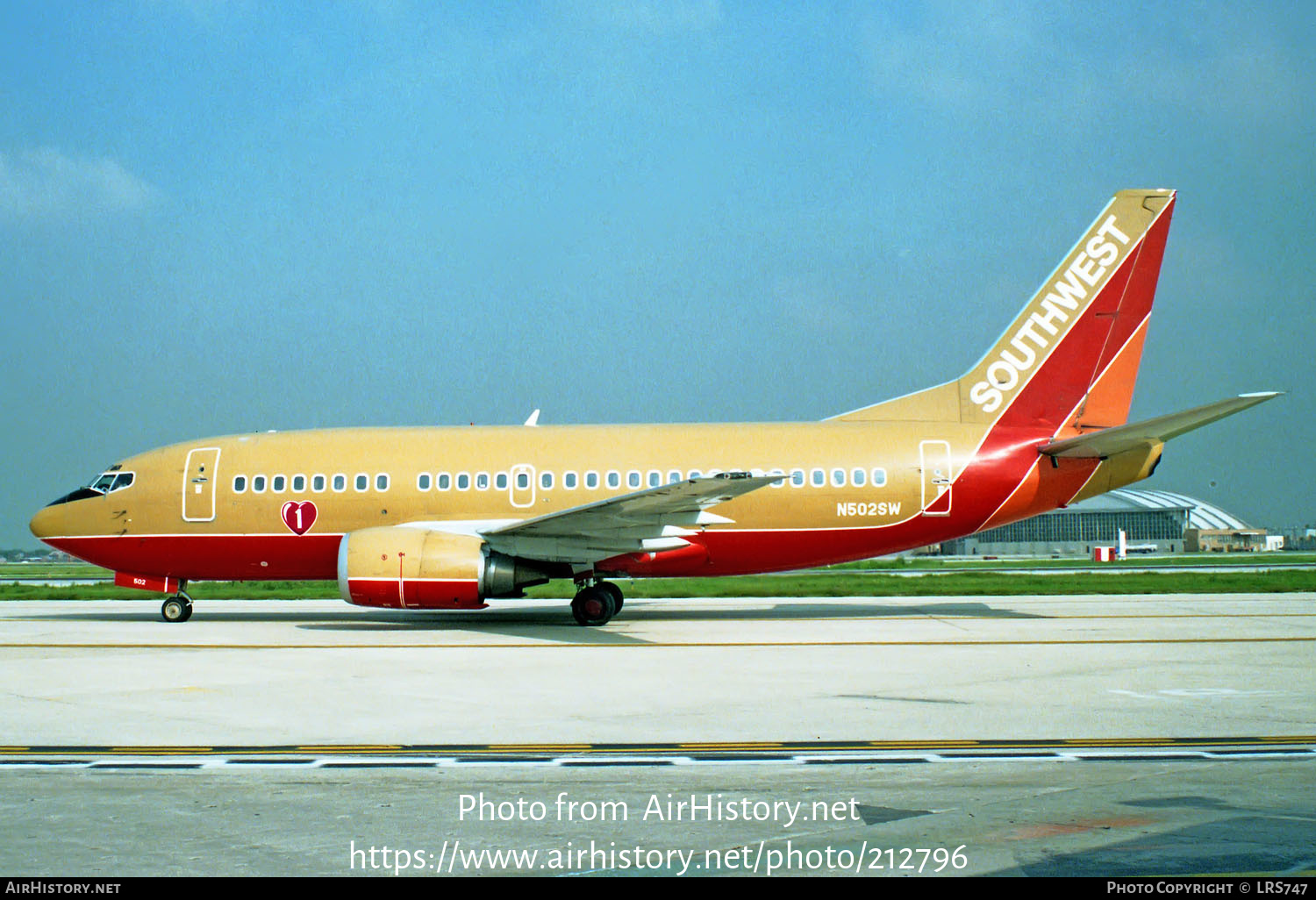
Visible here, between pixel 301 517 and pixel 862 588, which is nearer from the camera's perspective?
pixel 301 517

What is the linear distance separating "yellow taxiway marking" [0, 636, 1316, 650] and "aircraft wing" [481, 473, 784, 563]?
249 centimetres

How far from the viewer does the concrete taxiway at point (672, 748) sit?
6027mm

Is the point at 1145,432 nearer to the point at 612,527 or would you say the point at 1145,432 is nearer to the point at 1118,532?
the point at 612,527

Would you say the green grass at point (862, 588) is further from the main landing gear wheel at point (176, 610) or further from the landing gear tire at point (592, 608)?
the landing gear tire at point (592, 608)

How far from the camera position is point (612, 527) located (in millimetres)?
20594

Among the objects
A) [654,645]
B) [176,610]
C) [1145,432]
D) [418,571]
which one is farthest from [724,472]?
[176,610]

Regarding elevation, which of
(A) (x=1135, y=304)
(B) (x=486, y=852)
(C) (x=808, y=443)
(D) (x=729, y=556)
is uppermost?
(A) (x=1135, y=304)

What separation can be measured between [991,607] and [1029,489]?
4223mm

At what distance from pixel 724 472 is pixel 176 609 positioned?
1169 cm

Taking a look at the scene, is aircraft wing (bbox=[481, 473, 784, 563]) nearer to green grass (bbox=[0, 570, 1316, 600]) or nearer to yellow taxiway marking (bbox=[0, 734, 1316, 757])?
green grass (bbox=[0, 570, 1316, 600])

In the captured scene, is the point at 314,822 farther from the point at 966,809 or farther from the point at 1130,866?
the point at 1130,866

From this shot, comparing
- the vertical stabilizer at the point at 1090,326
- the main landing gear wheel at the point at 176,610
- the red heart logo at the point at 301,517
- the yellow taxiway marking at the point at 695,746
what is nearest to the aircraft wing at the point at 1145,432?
the vertical stabilizer at the point at 1090,326

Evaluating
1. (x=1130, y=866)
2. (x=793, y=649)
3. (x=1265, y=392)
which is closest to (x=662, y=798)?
(x=1130, y=866)

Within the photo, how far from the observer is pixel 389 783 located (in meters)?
7.74
